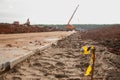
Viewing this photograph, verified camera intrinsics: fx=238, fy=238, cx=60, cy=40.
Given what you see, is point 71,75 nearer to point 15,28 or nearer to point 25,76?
point 25,76

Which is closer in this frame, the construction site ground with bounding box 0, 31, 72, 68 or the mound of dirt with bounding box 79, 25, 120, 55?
the construction site ground with bounding box 0, 31, 72, 68

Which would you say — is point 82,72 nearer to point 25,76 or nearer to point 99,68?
point 99,68

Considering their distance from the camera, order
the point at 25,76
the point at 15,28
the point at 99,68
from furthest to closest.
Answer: the point at 15,28 → the point at 99,68 → the point at 25,76

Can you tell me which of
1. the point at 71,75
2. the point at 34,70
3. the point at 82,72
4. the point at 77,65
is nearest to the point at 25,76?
the point at 34,70

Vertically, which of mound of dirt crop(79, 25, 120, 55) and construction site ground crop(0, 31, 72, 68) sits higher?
construction site ground crop(0, 31, 72, 68)

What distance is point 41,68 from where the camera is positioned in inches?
304

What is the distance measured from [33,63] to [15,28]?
110ft

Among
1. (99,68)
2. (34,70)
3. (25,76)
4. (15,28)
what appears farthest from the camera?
(15,28)

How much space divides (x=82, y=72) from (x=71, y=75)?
0.64 m

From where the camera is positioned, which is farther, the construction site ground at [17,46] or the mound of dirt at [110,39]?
Answer: the mound of dirt at [110,39]

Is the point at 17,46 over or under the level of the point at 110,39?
over

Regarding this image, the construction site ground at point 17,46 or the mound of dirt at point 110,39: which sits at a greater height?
the construction site ground at point 17,46

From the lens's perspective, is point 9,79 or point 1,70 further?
point 1,70

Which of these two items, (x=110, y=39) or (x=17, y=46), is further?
(x=110, y=39)
